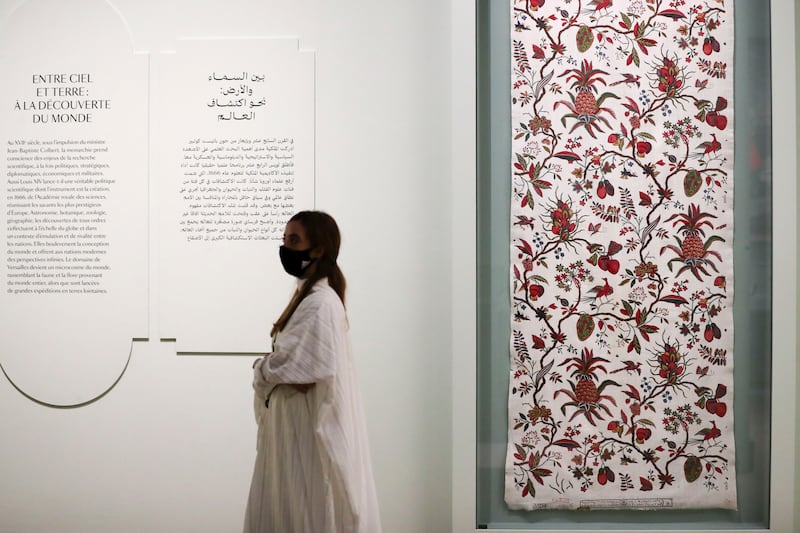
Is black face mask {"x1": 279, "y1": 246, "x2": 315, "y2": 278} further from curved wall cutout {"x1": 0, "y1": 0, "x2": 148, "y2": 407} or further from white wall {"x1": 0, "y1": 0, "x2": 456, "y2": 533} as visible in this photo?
curved wall cutout {"x1": 0, "y1": 0, "x2": 148, "y2": 407}

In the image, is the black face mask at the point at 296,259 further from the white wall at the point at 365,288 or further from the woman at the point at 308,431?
the white wall at the point at 365,288

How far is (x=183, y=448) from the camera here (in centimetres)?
298

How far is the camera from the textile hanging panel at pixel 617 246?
98.8 inches

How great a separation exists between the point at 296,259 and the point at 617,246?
4.16ft

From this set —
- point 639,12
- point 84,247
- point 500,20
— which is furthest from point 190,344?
point 639,12

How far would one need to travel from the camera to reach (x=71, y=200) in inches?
117

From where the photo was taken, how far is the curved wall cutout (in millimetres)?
2969

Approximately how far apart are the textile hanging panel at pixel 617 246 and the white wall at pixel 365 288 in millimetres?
525

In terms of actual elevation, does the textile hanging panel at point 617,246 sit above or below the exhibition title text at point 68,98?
below

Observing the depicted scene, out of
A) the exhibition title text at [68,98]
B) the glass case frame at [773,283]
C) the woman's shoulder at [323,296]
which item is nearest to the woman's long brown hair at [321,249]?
the woman's shoulder at [323,296]

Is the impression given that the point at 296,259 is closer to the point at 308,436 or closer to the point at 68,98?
the point at 308,436

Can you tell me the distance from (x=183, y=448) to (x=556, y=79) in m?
2.34

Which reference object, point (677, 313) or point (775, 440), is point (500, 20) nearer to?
point (677, 313)

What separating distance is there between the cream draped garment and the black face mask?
127 mm
